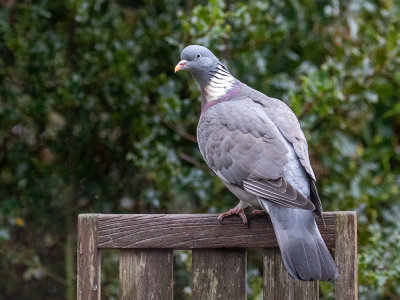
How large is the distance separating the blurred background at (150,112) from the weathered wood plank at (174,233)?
1.63 m

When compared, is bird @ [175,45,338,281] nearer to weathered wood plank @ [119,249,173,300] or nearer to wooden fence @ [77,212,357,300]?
wooden fence @ [77,212,357,300]

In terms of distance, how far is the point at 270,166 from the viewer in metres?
2.65

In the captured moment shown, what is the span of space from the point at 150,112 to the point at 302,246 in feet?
7.27

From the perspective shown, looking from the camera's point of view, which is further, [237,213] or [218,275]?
[237,213]

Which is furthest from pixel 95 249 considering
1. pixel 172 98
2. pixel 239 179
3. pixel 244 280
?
A: pixel 172 98

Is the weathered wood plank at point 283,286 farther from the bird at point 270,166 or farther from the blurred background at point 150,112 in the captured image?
the blurred background at point 150,112

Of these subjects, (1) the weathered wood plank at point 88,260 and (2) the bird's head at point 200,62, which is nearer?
(1) the weathered wood plank at point 88,260

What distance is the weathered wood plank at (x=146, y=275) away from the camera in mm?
2283

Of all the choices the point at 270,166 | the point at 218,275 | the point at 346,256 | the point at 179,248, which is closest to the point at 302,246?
the point at 346,256

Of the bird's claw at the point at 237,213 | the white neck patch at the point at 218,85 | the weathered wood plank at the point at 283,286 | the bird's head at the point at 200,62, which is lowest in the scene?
the weathered wood plank at the point at 283,286

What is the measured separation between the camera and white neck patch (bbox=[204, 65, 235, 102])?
3.32m

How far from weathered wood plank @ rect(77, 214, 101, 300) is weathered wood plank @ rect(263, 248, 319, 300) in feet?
1.75

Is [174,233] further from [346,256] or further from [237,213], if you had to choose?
[346,256]

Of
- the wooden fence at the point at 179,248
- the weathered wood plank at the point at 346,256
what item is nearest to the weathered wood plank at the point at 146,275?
the wooden fence at the point at 179,248
